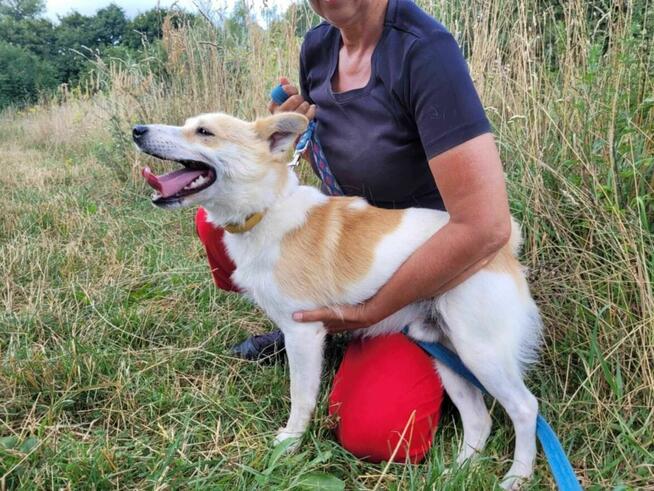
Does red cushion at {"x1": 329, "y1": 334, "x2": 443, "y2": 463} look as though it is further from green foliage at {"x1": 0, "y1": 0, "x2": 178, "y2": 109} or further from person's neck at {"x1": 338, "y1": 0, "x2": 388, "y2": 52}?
green foliage at {"x1": 0, "y1": 0, "x2": 178, "y2": 109}

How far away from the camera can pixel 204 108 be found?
13.5 ft

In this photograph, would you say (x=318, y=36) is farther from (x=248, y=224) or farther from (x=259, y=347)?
(x=259, y=347)

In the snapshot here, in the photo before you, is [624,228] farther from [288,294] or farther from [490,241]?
[288,294]

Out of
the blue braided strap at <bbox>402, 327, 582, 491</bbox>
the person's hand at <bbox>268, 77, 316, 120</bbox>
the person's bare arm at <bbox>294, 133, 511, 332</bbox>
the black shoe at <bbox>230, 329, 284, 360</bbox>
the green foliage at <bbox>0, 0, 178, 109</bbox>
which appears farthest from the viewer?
the green foliage at <bbox>0, 0, 178, 109</bbox>

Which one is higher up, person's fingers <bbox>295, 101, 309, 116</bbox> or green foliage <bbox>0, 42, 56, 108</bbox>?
green foliage <bbox>0, 42, 56, 108</bbox>

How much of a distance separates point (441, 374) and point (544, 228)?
2.56 feet

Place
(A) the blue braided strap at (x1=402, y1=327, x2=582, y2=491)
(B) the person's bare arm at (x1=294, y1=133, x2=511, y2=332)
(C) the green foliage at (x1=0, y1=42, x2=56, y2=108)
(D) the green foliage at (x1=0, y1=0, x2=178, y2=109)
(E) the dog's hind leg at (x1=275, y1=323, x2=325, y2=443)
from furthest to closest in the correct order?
(D) the green foliage at (x1=0, y1=0, x2=178, y2=109) < (C) the green foliage at (x1=0, y1=42, x2=56, y2=108) < (E) the dog's hind leg at (x1=275, y1=323, x2=325, y2=443) < (B) the person's bare arm at (x1=294, y1=133, x2=511, y2=332) < (A) the blue braided strap at (x1=402, y1=327, x2=582, y2=491)

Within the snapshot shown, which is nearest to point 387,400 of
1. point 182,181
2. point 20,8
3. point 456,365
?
point 456,365

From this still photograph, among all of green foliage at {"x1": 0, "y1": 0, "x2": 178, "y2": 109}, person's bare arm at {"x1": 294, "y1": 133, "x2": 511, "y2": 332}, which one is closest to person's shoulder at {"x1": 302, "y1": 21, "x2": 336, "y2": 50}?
person's bare arm at {"x1": 294, "y1": 133, "x2": 511, "y2": 332}

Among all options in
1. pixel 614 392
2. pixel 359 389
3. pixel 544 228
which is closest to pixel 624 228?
pixel 544 228

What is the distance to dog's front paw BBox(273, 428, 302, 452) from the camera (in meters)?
1.53

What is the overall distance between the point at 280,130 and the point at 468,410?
1197 millimetres

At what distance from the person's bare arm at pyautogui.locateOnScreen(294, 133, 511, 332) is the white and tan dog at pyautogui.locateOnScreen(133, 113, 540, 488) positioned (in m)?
0.08

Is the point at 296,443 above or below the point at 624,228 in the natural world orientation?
below
